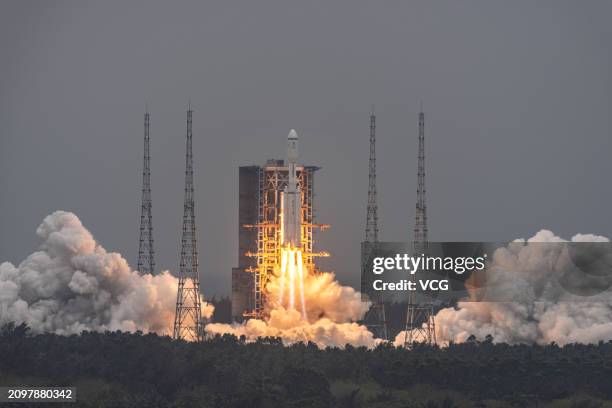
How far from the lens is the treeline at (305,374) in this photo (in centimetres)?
18738

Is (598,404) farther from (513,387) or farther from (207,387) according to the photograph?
(207,387)

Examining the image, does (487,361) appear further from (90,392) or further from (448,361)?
(90,392)

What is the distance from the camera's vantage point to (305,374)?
7407 inches

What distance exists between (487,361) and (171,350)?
19416 millimetres

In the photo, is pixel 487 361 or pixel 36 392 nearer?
pixel 36 392

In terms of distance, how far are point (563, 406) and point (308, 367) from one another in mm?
15318

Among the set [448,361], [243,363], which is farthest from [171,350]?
[448,361]

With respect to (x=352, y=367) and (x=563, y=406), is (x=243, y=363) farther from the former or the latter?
(x=563, y=406)

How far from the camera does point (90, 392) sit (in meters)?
185

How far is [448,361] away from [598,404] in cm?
1068

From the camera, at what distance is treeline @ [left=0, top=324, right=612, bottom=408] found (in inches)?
7377

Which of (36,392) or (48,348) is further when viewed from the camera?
(48,348)

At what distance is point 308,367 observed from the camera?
191 metres

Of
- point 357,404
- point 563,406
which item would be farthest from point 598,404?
point 357,404
